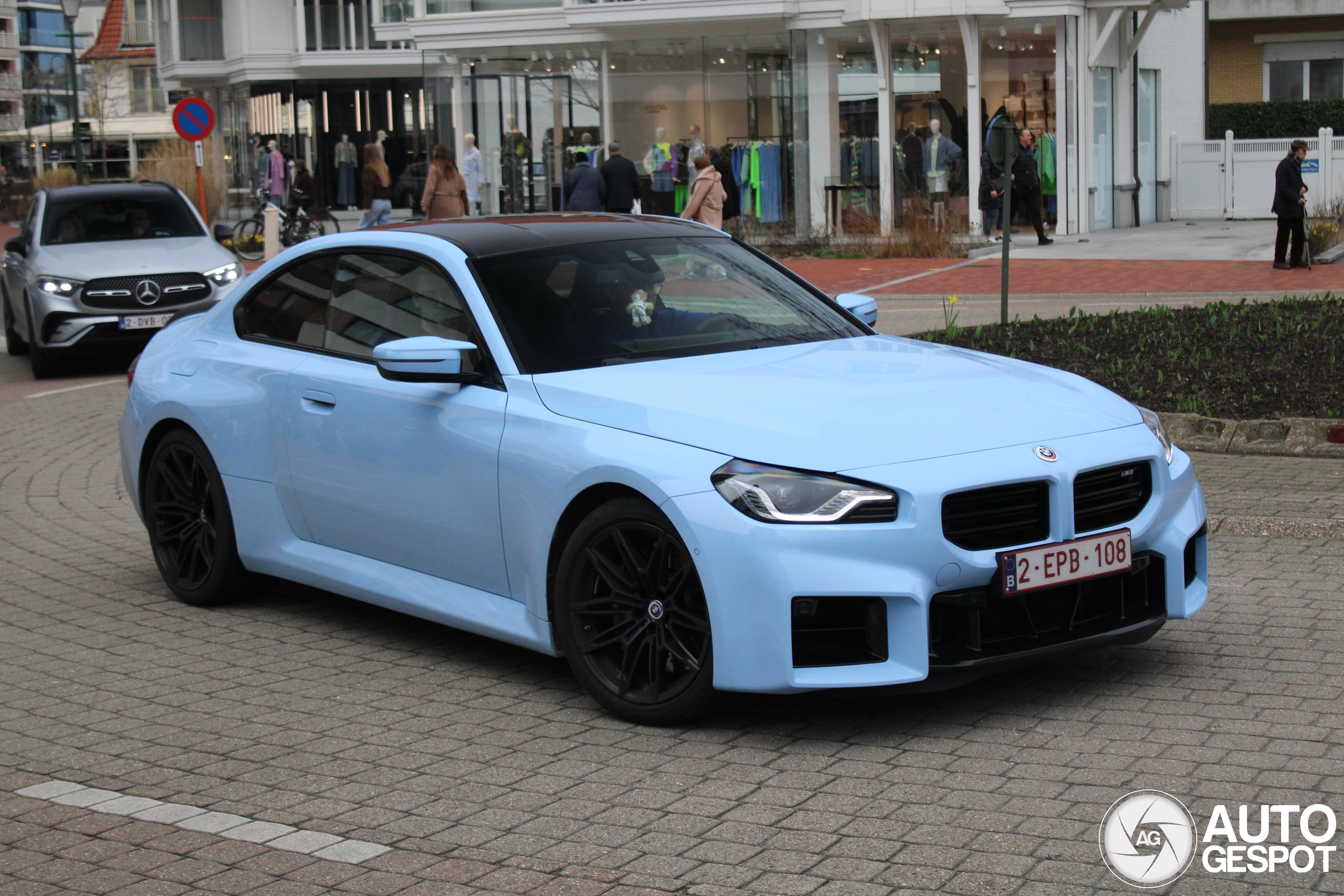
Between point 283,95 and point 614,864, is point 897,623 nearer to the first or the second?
point 614,864

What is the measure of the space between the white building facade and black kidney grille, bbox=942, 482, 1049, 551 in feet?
74.6

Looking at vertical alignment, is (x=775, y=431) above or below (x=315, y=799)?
above

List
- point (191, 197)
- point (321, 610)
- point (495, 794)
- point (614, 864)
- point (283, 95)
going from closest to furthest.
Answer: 1. point (614, 864)
2. point (495, 794)
3. point (321, 610)
4. point (191, 197)
5. point (283, 95)

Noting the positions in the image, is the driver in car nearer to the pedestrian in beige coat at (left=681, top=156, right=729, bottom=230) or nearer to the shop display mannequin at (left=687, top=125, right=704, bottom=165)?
the pedestrian in beige coat at (left=681, top=156, right=729, bottom=230)

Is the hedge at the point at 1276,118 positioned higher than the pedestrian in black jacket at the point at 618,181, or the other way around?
the hedge at the point at 1276,118

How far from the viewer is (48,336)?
15586mm

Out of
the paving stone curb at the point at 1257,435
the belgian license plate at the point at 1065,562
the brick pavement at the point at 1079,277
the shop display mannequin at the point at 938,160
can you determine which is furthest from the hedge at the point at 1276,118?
the belgian license plate at the point at 1065,562

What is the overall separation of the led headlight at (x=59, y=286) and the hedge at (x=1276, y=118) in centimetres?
3042

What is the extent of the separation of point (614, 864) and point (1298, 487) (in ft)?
18.3

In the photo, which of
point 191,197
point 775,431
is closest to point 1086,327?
point 775,431

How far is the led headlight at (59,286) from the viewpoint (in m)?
15.6

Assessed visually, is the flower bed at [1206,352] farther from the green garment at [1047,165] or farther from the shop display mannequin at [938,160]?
the shop display mannequin at [938,160]

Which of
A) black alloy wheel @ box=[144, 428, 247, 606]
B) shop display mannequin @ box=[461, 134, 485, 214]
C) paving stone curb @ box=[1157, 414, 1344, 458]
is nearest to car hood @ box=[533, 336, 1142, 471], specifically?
black alloy wheel @ box=[144, 428, 247, 606]

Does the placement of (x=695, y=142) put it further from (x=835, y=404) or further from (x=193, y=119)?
(x=835, y=404)
